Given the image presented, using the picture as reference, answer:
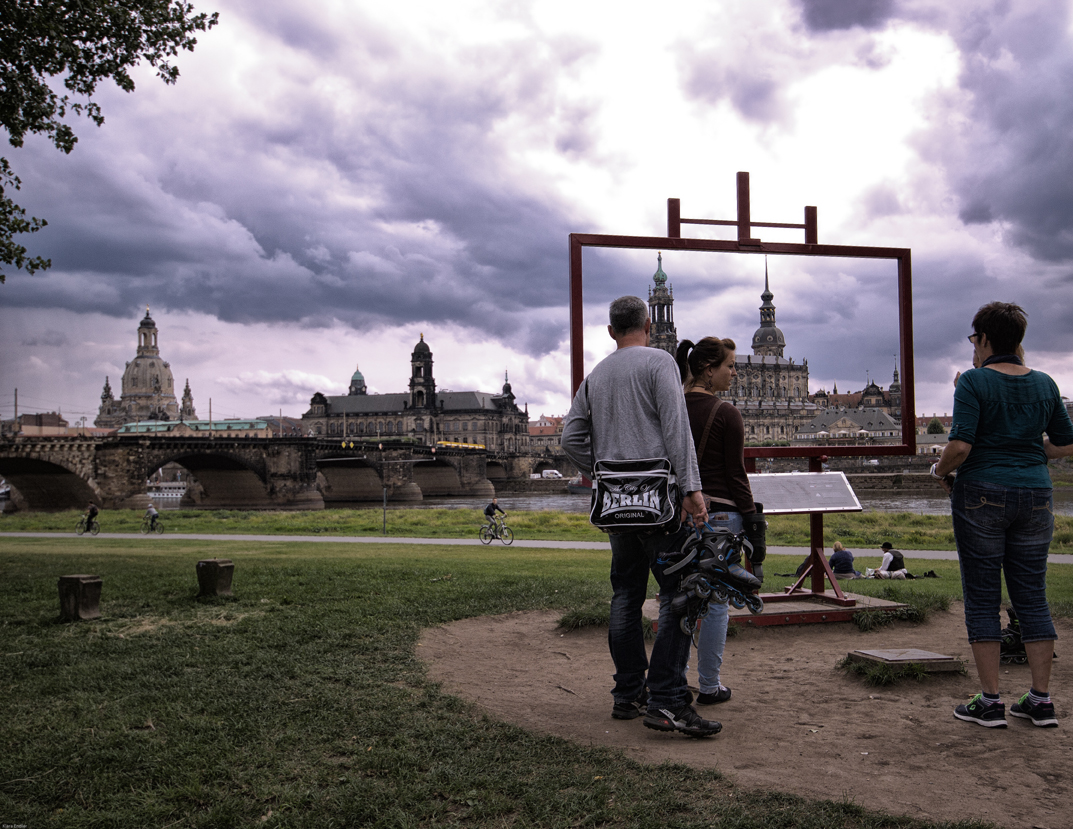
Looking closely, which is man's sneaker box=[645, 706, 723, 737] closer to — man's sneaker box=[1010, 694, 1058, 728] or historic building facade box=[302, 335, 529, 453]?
man's sneaker box=[1010, 694, 1058, 728]

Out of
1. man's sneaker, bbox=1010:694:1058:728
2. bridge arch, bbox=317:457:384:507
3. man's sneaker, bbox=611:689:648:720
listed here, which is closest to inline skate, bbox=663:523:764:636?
man's sneaker, bbox=611:689:648:720

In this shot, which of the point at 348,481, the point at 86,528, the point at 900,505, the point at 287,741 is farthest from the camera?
the point at 348,481

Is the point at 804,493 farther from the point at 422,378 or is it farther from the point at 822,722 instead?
the point at 422,378

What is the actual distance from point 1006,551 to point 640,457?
2.00 metres

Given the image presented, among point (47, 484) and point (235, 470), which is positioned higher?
point (235, 470)

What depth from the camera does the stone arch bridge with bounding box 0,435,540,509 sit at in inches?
1881

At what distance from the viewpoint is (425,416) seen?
146m

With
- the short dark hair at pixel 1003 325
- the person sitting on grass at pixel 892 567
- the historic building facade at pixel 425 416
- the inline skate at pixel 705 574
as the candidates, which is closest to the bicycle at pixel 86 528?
the person sitting on grass at pixel 892 567

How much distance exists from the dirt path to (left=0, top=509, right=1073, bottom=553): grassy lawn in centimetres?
1399

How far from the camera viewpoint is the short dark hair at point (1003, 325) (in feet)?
13.6

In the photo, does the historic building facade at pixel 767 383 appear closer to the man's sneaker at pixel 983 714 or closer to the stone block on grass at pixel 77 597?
the man's sneaker at pixel 983 714

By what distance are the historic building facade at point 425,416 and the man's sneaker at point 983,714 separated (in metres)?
139

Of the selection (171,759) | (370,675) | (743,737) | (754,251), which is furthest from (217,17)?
(743,737)

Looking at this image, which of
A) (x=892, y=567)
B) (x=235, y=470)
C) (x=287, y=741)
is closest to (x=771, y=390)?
(x=892, y=567)
